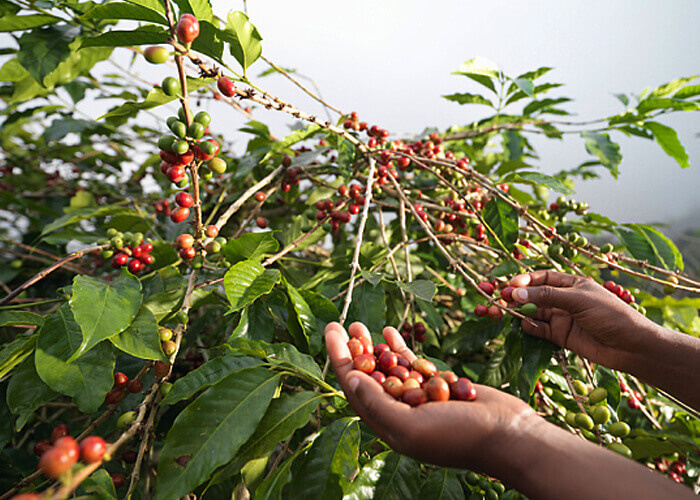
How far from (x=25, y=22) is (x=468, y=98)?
1476 mm

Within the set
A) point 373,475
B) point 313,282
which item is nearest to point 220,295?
point 313,282

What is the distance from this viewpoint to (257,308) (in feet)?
2.51

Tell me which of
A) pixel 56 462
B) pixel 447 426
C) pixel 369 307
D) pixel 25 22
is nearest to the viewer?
pixel 56 462

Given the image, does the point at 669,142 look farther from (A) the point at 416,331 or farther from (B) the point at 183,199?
(B) the point at 183,199

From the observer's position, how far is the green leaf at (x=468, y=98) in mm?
1452

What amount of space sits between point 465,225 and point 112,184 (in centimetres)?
179

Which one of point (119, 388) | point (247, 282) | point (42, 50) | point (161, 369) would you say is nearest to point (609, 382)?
point (247, 282)

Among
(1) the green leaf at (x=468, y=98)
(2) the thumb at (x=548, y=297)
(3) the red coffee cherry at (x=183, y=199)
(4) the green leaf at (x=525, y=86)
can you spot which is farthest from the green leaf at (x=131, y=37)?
(1) the green leaf at (x=468, y=98)

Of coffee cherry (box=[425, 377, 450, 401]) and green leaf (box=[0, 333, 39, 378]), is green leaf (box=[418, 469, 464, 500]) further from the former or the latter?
green leaf (box=[0, 333, 39, 378])

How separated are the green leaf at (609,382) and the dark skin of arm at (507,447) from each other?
0.40 m

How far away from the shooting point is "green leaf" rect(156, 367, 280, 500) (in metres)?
0.47

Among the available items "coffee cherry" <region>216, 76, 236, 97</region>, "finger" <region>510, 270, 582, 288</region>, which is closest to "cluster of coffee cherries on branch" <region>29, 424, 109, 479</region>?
"coffee cherry" <region>216, 76, 236, 97</region>

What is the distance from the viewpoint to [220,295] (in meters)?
0.90

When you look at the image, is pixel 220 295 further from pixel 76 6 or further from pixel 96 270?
pixel 96 270
